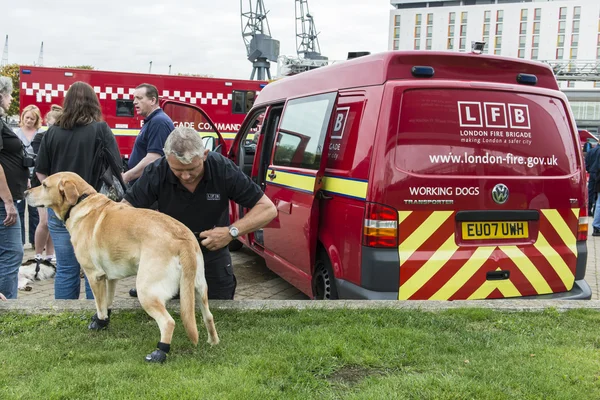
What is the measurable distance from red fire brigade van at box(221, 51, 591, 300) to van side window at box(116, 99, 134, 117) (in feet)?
35.1

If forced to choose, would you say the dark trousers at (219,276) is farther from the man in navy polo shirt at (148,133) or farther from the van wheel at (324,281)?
the man in navy polo shirt at (148,133)

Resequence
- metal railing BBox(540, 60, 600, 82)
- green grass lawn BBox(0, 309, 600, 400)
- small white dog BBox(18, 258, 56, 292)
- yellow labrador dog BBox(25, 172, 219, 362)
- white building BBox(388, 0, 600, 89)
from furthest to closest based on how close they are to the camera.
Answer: white building BBox(388, 0, 600, 89), metal railing BBox(540, 60, 600, 82), small white dog BBox(18, 258, 56, 292), yellow labrador dog BBox(25, 172, 219, 362), green grass lawn BBox(0, 309, 600, 400)

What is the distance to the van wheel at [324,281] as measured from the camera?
4102 mm

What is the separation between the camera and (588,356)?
2.90 metres

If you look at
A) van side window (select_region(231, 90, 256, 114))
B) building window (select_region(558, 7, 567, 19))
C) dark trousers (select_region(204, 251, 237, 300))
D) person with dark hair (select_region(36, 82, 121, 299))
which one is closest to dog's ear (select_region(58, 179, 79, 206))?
person with dark hair (select_region(36, 82, 121, 299))

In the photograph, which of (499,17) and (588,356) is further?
(499,17)

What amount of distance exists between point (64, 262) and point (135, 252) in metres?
1.64

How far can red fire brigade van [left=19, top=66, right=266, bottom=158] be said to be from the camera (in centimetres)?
1307

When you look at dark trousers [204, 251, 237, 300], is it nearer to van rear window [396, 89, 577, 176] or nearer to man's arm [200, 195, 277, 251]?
man's arm [200, 195, 277, 251]

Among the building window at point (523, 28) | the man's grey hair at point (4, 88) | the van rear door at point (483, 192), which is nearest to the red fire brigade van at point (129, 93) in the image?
the man's grey hair at point (4, 88)

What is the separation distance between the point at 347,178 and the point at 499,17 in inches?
4709

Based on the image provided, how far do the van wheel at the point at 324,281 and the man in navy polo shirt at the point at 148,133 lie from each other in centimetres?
199

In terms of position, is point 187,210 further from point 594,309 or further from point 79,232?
point 594,309

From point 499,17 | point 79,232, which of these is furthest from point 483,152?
point 499,17
